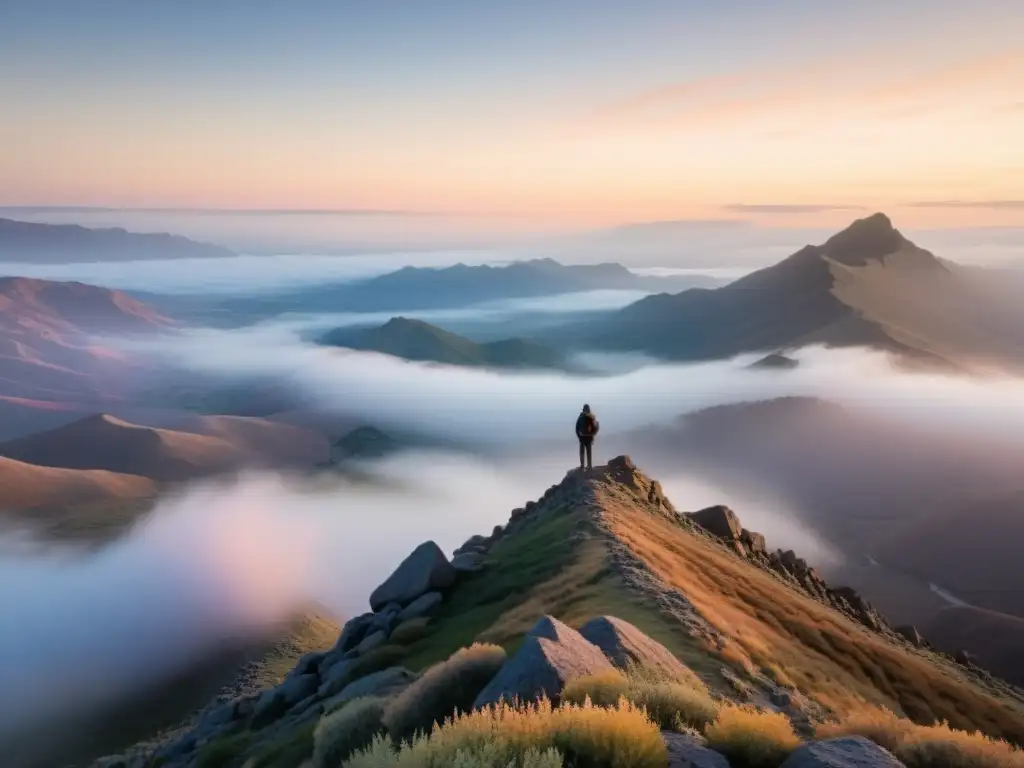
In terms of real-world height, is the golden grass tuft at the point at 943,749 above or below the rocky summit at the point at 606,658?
above

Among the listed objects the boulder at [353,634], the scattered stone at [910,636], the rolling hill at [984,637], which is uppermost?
the boulder at [353,634]

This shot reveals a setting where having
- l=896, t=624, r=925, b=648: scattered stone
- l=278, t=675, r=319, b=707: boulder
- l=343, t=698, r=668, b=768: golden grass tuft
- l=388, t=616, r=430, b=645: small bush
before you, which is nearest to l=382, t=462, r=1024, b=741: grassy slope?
l=388, t=616, r=430, b=645: small bush

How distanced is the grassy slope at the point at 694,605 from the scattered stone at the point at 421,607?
0.69 m

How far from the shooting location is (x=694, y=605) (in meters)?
22.1

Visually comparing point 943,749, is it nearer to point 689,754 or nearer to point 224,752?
point 689,754

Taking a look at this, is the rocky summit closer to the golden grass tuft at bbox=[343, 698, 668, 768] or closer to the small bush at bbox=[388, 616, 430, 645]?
the small bush at bbox=[388, 616, 430, 645]

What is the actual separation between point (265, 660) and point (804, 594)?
60684 millimetres

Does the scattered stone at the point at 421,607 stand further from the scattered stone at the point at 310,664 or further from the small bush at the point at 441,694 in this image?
the small bush at the point at 441,694

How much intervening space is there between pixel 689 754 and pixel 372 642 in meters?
19.8

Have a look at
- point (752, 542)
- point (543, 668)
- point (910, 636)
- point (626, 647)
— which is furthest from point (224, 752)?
point (910, 636)

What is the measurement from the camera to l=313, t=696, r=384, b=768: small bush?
491 inches

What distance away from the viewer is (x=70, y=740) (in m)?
65.2

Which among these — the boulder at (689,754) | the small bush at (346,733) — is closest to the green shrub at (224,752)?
the small bush at (346,733)

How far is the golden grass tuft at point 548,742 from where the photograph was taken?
7.61 metres
